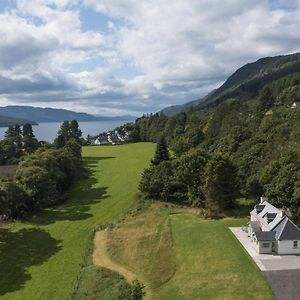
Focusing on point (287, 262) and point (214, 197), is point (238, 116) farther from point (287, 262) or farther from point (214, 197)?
point (287, 262)

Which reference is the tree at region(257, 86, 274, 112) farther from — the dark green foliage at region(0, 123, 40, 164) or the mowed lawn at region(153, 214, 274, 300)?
the mowed lawn at region(153, 214, 274, 300)

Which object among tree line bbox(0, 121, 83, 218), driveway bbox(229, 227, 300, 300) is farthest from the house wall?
tree line bbox(0, 121, 83, 218)

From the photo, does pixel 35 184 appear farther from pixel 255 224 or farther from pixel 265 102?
pixel 265 102

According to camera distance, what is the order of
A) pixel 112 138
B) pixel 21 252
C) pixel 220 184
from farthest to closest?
pixel 112 138
pixel 220 184
pixel 21 252

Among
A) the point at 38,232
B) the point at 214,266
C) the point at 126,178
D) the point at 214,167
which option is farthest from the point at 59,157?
the point at 214,266

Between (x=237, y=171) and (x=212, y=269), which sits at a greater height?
(x=237, y=171)

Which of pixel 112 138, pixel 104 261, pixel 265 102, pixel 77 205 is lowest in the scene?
pixel 104 261

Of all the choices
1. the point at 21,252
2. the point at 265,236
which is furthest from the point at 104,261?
the point at 265,236
